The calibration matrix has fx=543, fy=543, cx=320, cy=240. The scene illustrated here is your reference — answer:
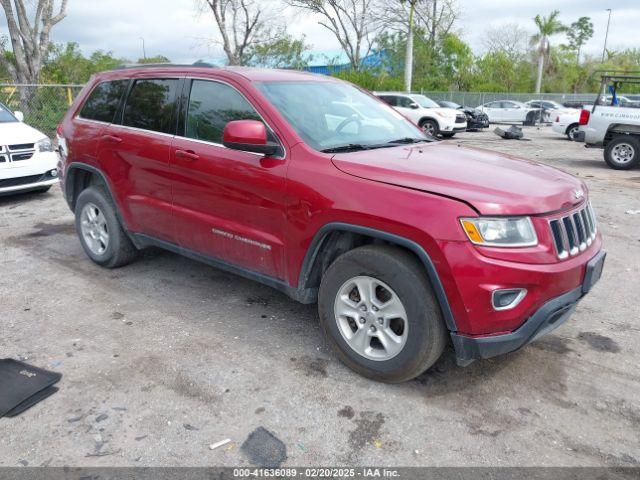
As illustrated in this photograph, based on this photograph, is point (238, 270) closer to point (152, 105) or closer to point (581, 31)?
point (152, 105)

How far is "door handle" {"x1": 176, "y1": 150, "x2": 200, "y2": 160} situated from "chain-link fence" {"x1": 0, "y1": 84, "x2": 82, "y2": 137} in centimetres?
1279

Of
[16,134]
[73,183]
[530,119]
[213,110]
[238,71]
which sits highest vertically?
[238,71]

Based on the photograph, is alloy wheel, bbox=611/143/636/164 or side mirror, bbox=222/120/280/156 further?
alloy wheel, bbox=611/143/636/164

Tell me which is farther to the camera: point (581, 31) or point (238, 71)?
point (581, 31)

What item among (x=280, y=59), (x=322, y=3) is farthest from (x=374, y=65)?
(x=280, y=59)

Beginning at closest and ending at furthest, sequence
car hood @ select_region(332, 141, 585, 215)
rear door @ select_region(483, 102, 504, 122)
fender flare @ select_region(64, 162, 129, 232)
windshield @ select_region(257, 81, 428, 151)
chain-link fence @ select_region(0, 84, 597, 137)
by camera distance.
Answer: car hood @ select_region(332, 141, 585, 215), windshield @ select_region(257, 81, 428, 151), fender flare @ select_region(64, 162, 129, 232), chain-link fence @ select_region(0, 84, 597, 137), rear door @ select_region(483, 102, 504, 122)

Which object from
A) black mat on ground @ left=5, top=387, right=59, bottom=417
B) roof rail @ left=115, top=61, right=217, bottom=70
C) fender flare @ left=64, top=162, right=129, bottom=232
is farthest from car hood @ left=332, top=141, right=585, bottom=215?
fender flare @ left=64, top=162, right=129, bottom=232

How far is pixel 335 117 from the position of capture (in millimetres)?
3896

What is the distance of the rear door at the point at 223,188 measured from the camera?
3.55m

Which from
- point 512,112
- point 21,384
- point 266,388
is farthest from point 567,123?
point 21,384

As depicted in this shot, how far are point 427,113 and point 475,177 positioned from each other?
59.8 feet

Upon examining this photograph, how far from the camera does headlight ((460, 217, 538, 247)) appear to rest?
2.75 m

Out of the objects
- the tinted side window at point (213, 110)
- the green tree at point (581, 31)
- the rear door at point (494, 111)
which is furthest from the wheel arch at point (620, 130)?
the green tree at point (581, 31)

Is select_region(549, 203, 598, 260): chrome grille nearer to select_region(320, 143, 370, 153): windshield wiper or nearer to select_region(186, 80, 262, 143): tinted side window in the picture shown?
select_region(320, 143, 370, 153): windshield wiper
